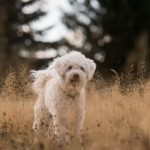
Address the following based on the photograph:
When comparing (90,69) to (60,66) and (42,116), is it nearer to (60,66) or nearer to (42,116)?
(60,66)

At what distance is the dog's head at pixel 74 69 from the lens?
4918mm

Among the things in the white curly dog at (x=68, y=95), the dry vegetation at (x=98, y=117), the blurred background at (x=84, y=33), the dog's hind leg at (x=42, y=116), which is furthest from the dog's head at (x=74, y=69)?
the blurred background at (x=84, y=33)

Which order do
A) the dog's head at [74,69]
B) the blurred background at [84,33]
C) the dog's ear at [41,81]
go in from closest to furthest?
the dog's head at [74,69] < the dog's ear at [41,81] < the blurred background at [84,33]

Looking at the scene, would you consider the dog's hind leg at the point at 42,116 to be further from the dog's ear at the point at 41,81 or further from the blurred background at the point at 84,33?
the blurred background at the point at 84,33

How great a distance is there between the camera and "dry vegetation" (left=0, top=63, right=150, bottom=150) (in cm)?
411

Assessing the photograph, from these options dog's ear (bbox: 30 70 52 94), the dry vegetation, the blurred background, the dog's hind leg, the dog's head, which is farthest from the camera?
the blurred background

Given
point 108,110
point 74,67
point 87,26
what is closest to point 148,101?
point 108,110

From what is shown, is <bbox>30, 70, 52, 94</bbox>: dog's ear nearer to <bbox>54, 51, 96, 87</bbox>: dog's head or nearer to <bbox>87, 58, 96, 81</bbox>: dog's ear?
<bbox>54, 51, 96, 87</bbox>: dog's head

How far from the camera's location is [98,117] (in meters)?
5.68

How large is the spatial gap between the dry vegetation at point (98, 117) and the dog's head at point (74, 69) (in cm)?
72

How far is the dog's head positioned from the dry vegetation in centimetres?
72

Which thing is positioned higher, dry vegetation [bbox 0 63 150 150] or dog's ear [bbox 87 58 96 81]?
dog's ear [bbox 87 58 96 81]

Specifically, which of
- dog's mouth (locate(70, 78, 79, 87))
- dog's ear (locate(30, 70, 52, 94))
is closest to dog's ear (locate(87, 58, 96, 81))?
dog's mouth (locate(70, 78, 79, 87))

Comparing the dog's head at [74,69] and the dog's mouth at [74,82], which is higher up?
the dog's head at [74,69]
